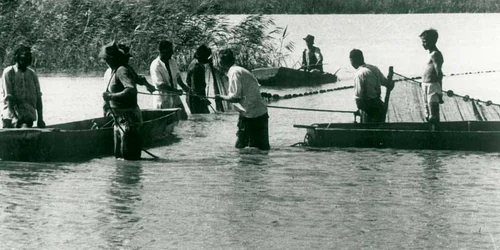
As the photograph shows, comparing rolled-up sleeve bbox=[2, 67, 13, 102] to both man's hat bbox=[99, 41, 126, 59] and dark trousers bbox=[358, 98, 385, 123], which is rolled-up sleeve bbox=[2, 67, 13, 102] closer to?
man's hat bbox=[99, 41, 126, 59]

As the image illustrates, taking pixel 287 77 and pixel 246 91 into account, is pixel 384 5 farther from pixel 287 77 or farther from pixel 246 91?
pixel 246 91

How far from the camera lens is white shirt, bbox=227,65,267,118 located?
37.0ft

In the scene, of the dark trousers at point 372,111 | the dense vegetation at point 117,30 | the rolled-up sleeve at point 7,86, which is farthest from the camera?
the dense vegetation at point 117,30

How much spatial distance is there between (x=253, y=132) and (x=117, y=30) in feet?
44.4

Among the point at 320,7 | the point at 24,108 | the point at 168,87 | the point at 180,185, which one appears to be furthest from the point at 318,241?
the point at 320,7

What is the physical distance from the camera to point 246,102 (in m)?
11.4

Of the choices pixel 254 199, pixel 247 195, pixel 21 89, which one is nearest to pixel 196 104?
pixel 21 89

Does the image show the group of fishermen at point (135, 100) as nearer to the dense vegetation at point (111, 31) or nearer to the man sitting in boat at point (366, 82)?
the man sitting in boat at point (366, 82)

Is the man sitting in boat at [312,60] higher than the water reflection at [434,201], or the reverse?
the man sitting in boat at [312,60]

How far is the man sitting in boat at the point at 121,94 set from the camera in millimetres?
10492

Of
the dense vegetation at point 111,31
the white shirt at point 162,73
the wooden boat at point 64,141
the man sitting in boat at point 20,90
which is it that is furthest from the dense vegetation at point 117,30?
the man sitting in boat at point 20,90

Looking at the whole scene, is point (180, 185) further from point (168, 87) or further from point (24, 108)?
point (168, 87)

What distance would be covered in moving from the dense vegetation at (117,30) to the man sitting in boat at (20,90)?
42.2ft

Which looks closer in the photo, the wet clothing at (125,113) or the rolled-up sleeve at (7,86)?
the wet clothing at (125,113)
